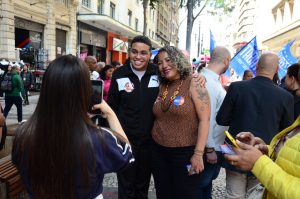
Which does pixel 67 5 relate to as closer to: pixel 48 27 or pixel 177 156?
pixel 48 27

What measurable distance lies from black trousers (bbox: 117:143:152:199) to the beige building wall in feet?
41.1

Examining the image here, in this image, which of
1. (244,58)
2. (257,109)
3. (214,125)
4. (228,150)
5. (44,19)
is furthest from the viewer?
(44,19)

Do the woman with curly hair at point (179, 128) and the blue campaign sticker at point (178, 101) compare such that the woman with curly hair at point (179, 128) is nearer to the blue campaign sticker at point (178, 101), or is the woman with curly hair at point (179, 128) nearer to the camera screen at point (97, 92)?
the blue campaign sticker at point (178, 101)

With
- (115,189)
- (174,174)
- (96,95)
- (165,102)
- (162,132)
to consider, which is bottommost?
(115,189)

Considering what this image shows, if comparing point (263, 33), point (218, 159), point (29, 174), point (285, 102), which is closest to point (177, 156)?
point (218, 159)

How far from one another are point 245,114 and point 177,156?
78 centimetres

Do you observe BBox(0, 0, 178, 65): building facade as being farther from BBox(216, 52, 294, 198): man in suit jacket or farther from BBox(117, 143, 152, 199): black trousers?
BBox(216, 52, 294, 198): man in suit jacket

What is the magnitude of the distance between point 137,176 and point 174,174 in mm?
535

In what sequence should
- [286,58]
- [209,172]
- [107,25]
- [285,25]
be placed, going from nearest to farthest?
[209,172]
[286,58]
[107,25]
[285,25]

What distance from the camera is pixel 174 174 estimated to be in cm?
288

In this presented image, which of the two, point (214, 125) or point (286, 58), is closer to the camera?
point (214, 125)

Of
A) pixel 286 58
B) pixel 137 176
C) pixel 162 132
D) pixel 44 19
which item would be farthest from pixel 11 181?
pixel 44 19

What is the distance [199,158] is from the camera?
2762 mm

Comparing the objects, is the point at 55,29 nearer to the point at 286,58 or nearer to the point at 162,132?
the point at 286,58
